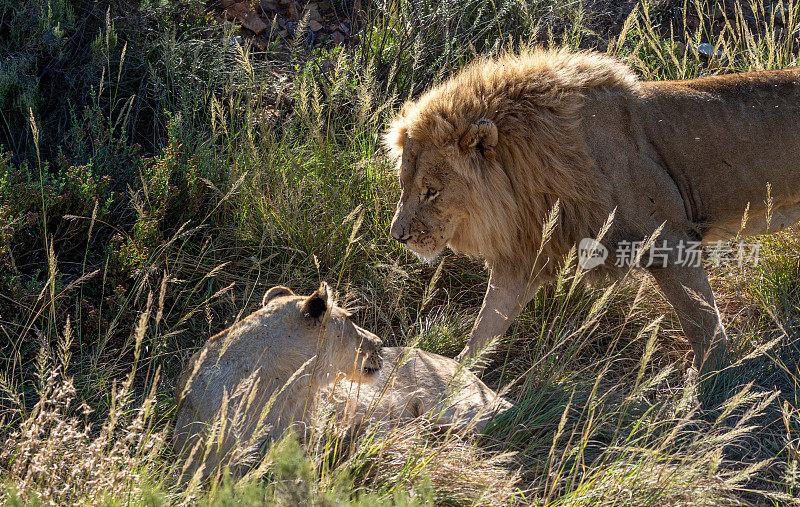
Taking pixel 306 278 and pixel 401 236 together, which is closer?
pixel 401 236

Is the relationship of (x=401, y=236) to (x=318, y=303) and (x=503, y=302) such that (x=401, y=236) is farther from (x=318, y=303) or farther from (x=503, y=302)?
(x=318, y=303)

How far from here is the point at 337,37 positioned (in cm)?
662

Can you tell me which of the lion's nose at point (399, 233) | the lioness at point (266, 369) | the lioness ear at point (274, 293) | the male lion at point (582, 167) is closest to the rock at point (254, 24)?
the male lion at point (582, 167)

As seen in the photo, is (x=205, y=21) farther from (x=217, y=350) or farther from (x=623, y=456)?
(x=623, y=456)

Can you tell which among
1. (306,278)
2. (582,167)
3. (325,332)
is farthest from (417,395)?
(582,167)

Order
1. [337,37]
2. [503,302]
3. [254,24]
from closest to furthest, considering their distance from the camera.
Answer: [503,302]
[254,24]
[337,37]

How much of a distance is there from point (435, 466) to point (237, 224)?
2.54 metres

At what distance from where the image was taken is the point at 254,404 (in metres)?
3.16

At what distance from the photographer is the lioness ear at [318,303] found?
3.20 meters

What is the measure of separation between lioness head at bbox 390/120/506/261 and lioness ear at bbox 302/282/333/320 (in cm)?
100

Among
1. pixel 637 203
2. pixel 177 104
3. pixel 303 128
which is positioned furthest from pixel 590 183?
pixel 177 104

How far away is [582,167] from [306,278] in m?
1.75

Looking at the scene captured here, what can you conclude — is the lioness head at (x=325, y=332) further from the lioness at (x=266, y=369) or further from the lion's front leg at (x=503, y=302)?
the lion's front leg at (x=503, y=302)

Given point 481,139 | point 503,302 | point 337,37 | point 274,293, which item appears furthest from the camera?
point 337,37
